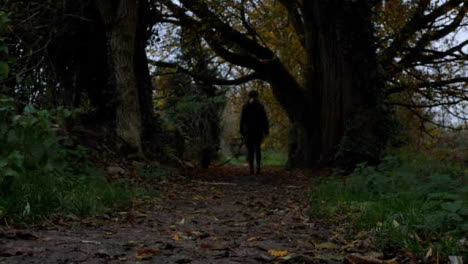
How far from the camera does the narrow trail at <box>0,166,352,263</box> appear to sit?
3.01m

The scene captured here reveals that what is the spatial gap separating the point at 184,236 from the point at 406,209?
1.95 meters

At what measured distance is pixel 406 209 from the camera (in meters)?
4.17

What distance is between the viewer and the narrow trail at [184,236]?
3.01 meters

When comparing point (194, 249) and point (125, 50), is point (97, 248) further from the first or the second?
point (125, 50)

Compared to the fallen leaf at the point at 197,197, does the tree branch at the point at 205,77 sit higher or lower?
higher

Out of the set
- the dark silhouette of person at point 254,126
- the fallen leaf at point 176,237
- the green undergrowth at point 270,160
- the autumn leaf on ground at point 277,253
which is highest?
the dark silhouette of person at point 254,126

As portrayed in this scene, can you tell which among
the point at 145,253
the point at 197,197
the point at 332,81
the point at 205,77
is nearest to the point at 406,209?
the point at 145,253

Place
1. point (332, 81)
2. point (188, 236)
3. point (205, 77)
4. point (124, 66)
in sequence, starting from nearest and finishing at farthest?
point (188, 236), point (124, 66), point (332, 81), point (205, 77)

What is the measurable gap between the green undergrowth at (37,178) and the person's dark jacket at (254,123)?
6.42 m

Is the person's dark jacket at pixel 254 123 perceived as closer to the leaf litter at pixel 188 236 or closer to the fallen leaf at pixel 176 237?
the leaf litter at pixel 188 236

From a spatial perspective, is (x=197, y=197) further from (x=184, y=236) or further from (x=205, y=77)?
(x=205, y=77)

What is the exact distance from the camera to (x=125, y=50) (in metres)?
9.29

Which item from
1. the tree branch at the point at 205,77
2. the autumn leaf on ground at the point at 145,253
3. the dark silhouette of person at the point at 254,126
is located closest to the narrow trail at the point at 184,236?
the autumn leaf on ground at the point at 145,253

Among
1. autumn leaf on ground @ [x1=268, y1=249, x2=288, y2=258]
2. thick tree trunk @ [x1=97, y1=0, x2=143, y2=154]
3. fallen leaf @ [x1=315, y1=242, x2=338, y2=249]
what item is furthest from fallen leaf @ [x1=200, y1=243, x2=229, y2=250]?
thick tree trunk @ [x1=97, y1=0, x2=143, y2=154]
